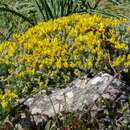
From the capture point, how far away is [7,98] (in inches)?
156

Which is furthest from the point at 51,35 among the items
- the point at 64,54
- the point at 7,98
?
the point at 7,98

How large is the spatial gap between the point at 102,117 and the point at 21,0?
15.1 ft

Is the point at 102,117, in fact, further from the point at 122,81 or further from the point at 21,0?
the point at 21,0

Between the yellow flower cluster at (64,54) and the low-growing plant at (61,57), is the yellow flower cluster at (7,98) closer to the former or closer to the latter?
the low-growing plant at (61,57)

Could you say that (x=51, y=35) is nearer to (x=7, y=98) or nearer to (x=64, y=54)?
(x=64, y=54)

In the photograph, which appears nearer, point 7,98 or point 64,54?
point 7,98

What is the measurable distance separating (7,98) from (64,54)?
80 centimetres

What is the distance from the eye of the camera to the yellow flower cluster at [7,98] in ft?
12.3

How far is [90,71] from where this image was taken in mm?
4352

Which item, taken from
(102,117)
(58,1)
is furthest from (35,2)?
(102,117)

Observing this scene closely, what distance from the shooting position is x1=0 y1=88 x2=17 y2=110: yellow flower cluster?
148 inches

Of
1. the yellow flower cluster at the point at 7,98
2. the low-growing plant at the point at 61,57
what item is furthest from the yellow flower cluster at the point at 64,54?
the yellow flower cluster at the point at 7,98

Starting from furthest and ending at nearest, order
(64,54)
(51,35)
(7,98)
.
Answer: (51,35) < (64,54) < (7,98)

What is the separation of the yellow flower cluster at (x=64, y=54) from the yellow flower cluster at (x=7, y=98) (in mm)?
225
